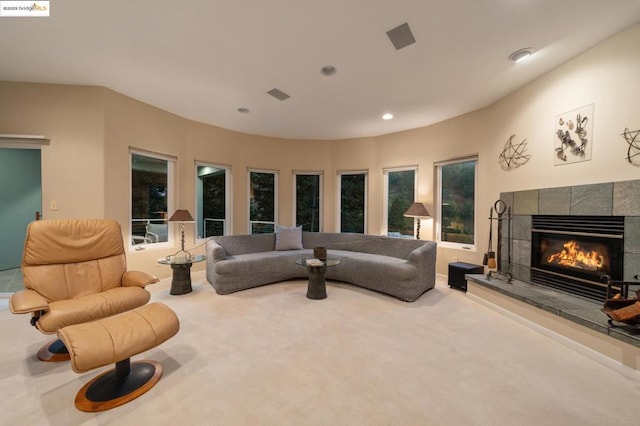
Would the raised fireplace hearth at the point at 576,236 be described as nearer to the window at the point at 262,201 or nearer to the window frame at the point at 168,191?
the window at the point at 262,201

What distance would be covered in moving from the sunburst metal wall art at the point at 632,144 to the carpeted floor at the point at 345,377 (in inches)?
67.9

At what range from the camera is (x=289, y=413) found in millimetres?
1484

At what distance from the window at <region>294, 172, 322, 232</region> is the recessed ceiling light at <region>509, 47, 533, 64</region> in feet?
12.1

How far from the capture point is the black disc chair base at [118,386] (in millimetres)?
1529

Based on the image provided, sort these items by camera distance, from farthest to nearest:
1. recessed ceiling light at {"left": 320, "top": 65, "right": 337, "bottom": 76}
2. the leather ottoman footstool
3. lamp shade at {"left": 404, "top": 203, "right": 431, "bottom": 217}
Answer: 1. lamp shade at {"left": 404, "top": 203, "right": 431, "bottom": 217}
2. recessed ceiling light at {"left": 320, "top": 65, "right": 337, "bottom": 76}
3. the leather ottoman footstool

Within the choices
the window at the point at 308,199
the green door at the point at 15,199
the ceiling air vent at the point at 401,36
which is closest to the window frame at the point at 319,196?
the window at the point at 308,199

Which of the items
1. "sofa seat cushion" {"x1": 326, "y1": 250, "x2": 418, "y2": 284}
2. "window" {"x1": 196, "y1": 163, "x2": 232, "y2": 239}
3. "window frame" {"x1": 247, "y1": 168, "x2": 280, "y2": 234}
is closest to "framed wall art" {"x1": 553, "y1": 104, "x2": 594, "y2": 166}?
"sofa seat cushion" {"x1": 326, "y1": 250, "x2": 418, "y2": 284}

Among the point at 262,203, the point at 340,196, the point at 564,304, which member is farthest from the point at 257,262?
the point at 564,304

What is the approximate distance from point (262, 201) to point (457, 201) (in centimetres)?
376

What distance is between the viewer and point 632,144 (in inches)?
87.7

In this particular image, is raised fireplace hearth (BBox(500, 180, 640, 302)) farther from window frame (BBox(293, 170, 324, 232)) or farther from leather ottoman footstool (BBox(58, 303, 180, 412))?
leather ottoman footstool (BBox(58, 303, 180, 412))

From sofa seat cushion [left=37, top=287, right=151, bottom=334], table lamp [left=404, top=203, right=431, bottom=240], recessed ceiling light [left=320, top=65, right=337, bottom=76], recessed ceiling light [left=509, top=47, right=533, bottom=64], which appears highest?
recessed ceiling light [left=509, top=47, right=533, bottom=64]

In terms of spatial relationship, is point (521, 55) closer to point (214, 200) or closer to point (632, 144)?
point (632, 144)

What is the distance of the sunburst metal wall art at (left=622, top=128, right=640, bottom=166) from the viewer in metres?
2.20
